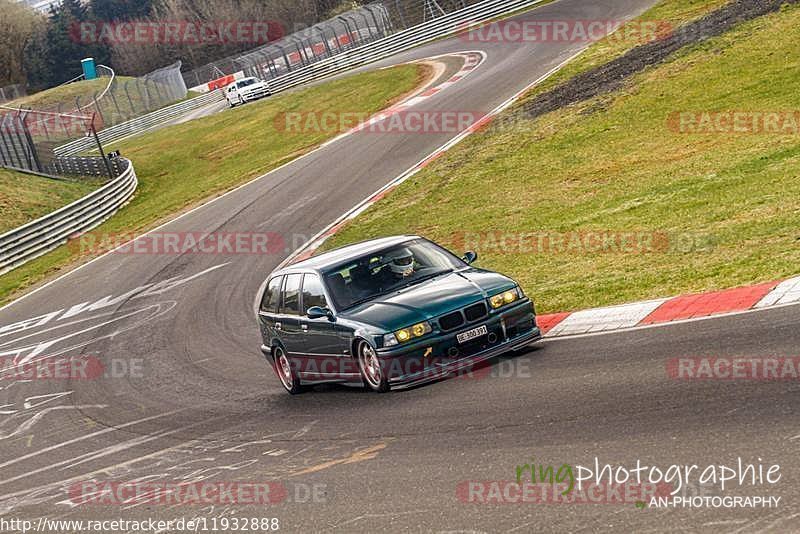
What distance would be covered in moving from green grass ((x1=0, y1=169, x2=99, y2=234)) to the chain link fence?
70.3 ft

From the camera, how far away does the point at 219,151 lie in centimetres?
4694

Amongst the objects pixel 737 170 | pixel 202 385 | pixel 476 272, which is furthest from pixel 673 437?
pixel 737 170

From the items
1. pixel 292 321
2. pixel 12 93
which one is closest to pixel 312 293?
pixel 292 321

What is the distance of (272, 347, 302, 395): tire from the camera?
13.0m

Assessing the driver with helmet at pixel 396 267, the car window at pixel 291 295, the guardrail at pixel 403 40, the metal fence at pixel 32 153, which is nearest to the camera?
the driver with helmet at pixel 396 267

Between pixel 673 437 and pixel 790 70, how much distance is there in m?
17.4

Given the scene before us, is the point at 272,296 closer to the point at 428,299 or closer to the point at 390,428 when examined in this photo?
the point at 428,299

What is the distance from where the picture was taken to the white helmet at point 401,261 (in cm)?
1232

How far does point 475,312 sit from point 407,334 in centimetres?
75

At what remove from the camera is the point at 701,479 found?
21.3 ft

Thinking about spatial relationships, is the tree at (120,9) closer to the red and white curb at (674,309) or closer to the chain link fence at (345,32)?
the chain link fence at (345,32)

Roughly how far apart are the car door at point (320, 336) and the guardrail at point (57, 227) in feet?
74.1

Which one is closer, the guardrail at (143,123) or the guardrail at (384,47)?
the guardrail at (384,47)

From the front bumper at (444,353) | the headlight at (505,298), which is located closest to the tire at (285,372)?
the front bumper at (444,353)
